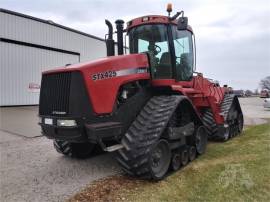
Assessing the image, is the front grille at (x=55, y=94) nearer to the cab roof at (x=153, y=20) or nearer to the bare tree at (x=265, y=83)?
the cab roof at (x=153, y=20)

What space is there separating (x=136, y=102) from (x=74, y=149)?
194cm

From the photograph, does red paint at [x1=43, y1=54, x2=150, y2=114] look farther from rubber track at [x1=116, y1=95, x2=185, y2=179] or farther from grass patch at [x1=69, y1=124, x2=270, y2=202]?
grass patch at [x1=69, y1=124, x2=270, y2=202]

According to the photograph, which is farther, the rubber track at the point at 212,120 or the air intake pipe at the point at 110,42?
the rubber track at the point at 212,120

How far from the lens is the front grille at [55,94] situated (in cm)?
463

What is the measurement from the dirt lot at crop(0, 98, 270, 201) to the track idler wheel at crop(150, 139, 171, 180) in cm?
90

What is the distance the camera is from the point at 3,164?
6133 millimetres

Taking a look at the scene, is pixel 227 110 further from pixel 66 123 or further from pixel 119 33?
pixel 66 123

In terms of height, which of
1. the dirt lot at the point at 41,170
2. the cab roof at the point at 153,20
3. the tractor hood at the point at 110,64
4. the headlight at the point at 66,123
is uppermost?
the cab roof at the point at 153,20

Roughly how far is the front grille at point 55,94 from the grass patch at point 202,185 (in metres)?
1.32

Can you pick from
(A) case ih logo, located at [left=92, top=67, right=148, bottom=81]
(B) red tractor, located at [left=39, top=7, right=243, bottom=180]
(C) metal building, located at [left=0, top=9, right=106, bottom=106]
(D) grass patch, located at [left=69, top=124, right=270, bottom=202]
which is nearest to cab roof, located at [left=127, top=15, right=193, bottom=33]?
(B) red tractor, located at [left=39, top=7, right=243, bottom=180]

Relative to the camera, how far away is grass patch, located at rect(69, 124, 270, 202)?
4.29 meters

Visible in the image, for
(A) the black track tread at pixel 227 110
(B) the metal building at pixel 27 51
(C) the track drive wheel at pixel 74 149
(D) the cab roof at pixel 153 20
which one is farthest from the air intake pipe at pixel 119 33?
(B) the metal building at pixel 27 51

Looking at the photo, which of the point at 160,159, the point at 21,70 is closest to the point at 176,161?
the point at 160,159

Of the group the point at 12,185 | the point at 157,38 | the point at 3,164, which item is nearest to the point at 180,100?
the point at 157,38
